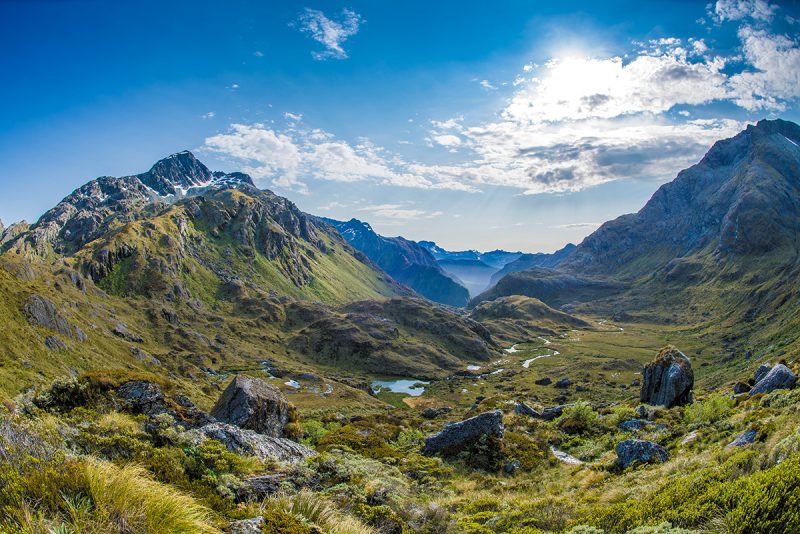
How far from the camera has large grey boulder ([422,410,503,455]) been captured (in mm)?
27969

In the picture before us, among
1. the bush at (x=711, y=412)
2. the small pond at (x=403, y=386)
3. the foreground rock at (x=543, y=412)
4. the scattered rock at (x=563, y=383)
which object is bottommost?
the small pond at (x=403, y=386)

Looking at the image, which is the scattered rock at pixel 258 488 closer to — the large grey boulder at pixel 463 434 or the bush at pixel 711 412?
the large grey boulder at pixel 463 434

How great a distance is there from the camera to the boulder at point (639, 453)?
1975cm

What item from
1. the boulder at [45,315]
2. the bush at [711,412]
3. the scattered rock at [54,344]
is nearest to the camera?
the bush at [711,412]

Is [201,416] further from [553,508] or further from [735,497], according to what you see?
[735,497]

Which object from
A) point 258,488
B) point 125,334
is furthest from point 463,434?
point 125,334

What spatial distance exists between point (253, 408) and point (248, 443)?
970 cm

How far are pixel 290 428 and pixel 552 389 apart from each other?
14254 centimetres

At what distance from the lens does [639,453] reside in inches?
794

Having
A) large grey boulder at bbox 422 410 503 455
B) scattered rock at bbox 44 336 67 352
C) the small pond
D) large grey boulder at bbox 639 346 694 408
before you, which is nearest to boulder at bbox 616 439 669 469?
large grey boulder at bbox 422 410 503 455

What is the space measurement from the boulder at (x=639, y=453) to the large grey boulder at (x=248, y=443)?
16.0m

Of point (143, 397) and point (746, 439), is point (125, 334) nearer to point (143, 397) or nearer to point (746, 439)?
point (143, 397)

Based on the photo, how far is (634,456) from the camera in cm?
2016

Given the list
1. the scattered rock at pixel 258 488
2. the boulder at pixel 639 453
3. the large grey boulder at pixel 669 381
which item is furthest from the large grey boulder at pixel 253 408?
the large grey boulder at pixel 669 381
